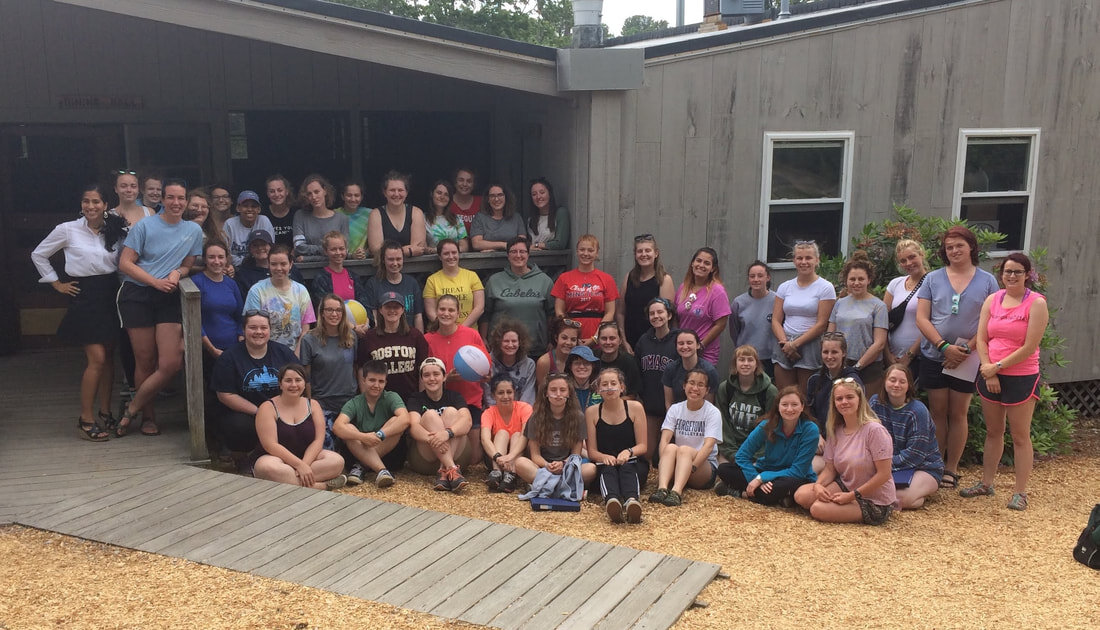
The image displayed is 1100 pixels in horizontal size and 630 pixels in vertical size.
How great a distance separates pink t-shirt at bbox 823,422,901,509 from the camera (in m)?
6.00

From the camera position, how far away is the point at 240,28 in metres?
6.84

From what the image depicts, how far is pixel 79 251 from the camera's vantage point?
21.4 feet

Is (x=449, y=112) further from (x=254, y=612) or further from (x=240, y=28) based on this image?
(x=254, y=612)

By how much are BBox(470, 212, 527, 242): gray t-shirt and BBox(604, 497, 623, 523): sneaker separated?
2.74m

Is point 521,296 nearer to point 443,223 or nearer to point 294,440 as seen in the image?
point 443,223

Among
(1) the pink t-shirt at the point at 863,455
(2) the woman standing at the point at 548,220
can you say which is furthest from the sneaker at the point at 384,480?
(1) the pink t-shirt at the point at 863,455

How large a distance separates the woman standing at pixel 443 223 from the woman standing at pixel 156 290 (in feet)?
6.12

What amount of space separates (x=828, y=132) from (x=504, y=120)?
125 inches

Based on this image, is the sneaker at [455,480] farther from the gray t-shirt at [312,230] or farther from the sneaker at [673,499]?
the gray t-shirt at [312,230]

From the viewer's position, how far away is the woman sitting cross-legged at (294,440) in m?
6.12

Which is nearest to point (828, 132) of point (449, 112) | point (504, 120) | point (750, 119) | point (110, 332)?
point (750, 119)

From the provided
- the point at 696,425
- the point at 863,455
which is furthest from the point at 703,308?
the point at 863,455

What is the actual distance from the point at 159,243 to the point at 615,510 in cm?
339

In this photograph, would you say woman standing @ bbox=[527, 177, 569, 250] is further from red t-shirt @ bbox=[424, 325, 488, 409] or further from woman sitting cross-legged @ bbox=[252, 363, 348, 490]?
woman sitting cross-legged @ bbox=[252, 363, 348, 490]
